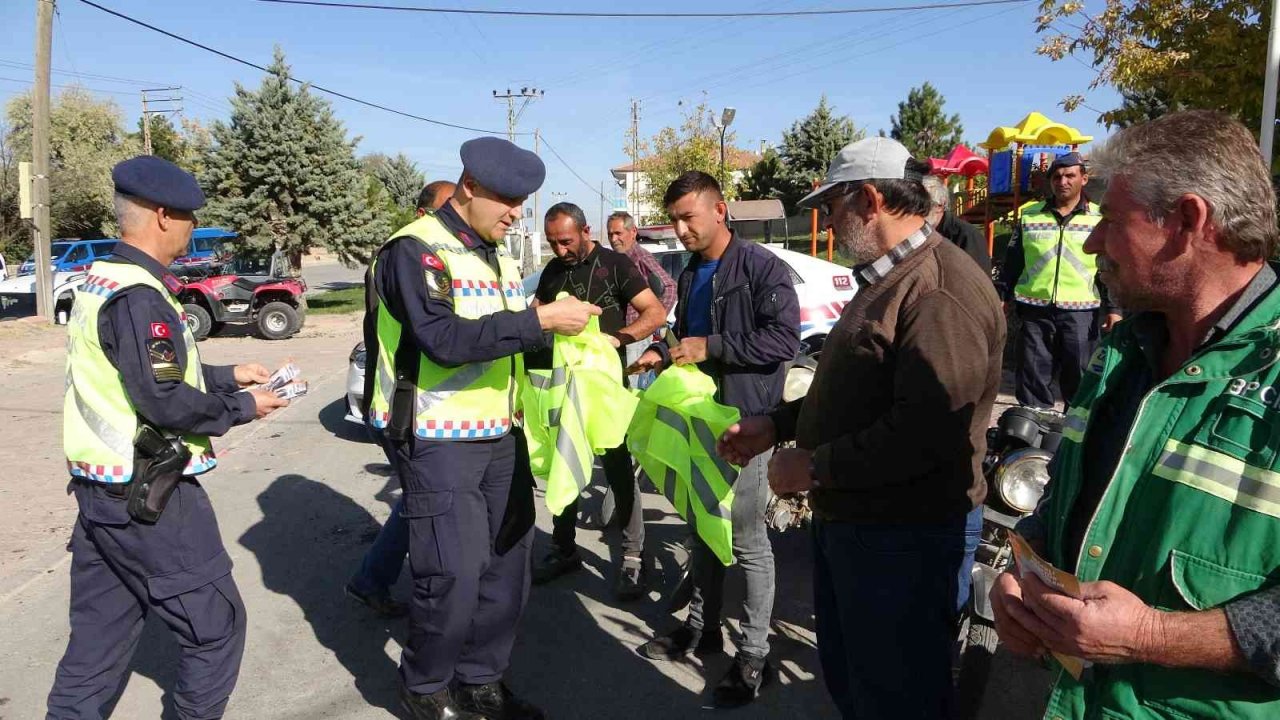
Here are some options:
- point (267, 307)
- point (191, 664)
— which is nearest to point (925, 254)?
point (191, 664)

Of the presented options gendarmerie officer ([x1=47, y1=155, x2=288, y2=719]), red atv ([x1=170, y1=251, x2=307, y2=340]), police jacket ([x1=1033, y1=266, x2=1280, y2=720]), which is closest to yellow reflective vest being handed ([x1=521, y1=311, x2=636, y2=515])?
gendarmerie officer ([x1=47, y1=155, x2=288, y2=719])

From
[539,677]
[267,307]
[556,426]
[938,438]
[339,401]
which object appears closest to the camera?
[938,438]

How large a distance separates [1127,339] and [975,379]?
1.66 feet

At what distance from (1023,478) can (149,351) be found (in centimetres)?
338

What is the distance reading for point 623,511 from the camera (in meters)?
4.70

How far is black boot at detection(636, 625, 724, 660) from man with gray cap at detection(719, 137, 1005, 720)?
1552 millimetres

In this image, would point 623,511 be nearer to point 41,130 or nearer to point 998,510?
point 998,510

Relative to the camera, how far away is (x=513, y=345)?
286 cm

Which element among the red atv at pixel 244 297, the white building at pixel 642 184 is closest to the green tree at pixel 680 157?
the white building at pixel 642 184

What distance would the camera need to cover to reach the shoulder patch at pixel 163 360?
2541 mm

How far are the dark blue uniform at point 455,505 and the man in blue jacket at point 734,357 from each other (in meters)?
0.83

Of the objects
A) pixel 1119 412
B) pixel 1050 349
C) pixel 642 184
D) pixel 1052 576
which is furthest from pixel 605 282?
pixel 642 184

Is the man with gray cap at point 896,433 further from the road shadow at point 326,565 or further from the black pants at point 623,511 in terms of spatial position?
the black pants at point 623,511

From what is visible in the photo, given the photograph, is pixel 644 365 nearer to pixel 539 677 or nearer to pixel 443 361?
pixel 443 361
